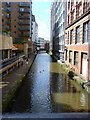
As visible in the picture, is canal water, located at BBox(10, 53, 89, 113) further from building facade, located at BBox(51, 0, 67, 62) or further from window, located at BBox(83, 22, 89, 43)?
building facade, located at BBox(51, 0, 67, 62)

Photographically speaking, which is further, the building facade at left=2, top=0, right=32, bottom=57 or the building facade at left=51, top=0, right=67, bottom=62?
the building facade at left=2, top=0, right=32, bottom=57

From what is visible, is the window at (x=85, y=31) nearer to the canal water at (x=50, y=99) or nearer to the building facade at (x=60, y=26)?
the canal water at (x=50, y=99)

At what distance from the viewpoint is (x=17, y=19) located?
8388 centimetres

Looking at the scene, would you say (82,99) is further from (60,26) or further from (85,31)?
(60,26)

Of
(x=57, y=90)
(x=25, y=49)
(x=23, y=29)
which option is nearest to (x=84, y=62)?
(x=57, y=90)

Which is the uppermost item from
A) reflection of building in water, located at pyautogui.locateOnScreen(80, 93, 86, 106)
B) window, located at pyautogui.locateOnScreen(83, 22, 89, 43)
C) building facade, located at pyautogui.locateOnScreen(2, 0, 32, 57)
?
building facade, located at pyautogui.locateOnScreen(2, 0, 32, 57)

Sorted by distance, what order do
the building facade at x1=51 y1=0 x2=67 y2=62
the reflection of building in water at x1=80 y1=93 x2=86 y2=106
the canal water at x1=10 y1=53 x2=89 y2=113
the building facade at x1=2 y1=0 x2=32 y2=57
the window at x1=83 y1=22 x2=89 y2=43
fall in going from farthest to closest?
the building facade at x1=2 y1=0 x2=32 y2=57, the building facade at x1=51 y1=0 x2=67 y2=62, the window at x1=83 y1=22 x2=89 y2=43, the reflection of building in water at x1=80 y1=93 x2=86 y2=106, the canal water at x1=10 y1=53 x2=89 y2=113

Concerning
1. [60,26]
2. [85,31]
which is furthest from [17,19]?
[85,31]

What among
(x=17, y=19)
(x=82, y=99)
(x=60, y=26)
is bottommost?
(x=82, y=99)

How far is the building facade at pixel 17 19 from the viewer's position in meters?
81.8

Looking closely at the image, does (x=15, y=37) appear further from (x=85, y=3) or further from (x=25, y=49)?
(x=85, y=3)

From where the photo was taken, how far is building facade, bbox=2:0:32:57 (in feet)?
268

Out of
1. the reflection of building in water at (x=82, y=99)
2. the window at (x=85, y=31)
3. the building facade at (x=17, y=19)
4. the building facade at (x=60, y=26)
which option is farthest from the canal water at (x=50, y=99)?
the building facade at (x=17, y=19)

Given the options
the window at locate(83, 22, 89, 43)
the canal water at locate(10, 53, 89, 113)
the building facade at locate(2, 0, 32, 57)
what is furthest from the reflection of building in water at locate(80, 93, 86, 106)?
the building facade at locate(2, 0, 32, 57)
